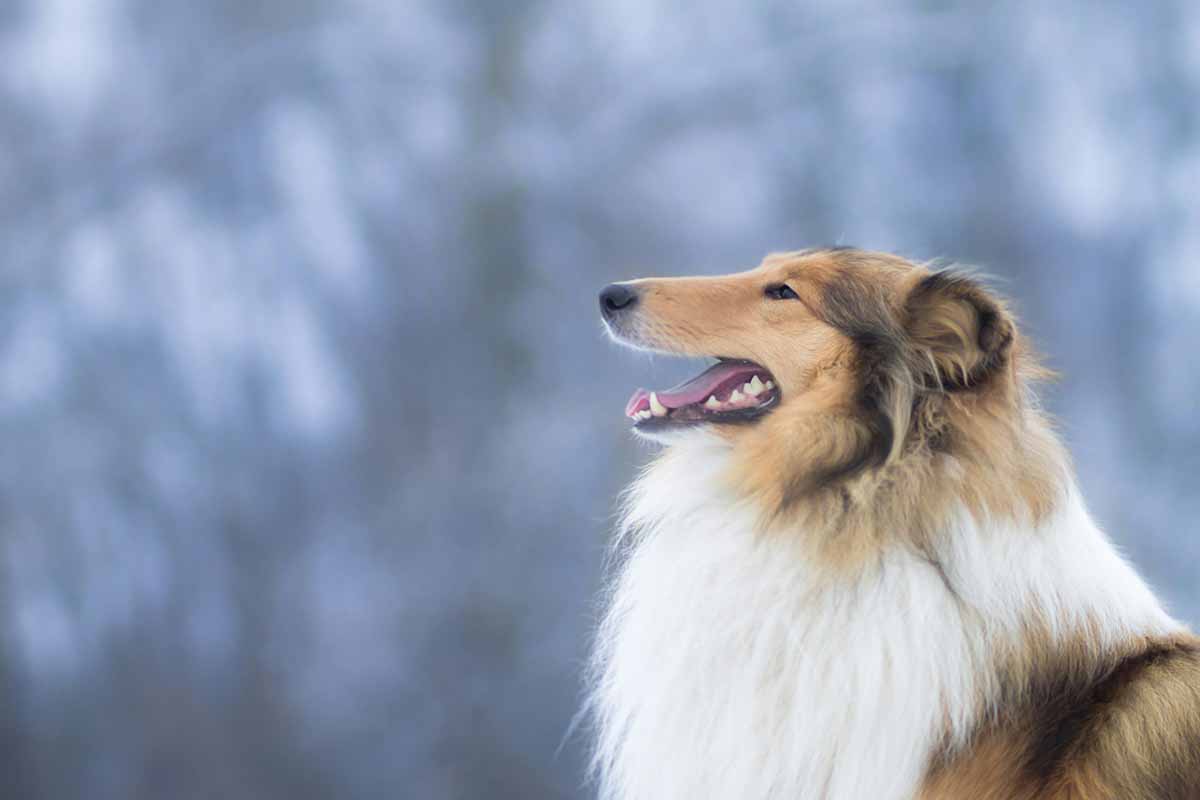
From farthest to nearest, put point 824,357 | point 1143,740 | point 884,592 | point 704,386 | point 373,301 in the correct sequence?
point 373,301, point 704,386, point 824,357, point 884,592, point 1143,740

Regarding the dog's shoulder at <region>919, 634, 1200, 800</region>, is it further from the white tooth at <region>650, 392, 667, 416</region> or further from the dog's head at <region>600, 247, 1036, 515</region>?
the white tooth at <region>650, 392, 667, 416</region>

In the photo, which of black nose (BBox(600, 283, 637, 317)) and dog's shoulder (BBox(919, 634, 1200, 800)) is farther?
black nose (BBox(600, 283, 637, 317))

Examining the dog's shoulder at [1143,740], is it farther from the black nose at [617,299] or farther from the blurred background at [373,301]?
the blurred background at [373,301]

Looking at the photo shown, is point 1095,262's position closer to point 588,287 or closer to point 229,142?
point 588,287

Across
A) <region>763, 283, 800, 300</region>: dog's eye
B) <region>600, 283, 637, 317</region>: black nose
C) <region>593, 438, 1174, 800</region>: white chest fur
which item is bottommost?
<region>593, 438, 1174, 800</region>: white chest fur

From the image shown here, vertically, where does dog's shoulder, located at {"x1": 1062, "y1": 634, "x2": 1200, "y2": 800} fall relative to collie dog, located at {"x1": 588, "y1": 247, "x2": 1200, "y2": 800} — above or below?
below

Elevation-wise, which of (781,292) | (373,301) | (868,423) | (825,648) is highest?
(373,301)

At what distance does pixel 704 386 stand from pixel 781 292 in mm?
Result: 183

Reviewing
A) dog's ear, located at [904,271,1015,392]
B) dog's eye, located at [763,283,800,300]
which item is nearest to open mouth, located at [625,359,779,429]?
dog's eye, located at [763,283,800,300]

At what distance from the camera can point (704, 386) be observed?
1884 mm

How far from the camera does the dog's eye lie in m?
1.86

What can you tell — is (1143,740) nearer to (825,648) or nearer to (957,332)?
(825,648)

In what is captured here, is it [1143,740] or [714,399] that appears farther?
[714,399]

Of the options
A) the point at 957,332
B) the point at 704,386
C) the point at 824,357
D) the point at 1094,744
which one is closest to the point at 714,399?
the point at 704,386
